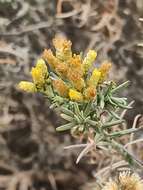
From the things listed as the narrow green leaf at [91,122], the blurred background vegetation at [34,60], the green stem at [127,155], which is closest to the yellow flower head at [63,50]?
the narrow green leaf at [91,122]

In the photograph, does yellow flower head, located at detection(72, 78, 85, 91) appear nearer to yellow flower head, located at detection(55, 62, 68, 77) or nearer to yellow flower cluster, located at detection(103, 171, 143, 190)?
yellow flower head, located at detection(55, 62, 68, 77)

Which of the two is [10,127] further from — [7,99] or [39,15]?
[39,15]

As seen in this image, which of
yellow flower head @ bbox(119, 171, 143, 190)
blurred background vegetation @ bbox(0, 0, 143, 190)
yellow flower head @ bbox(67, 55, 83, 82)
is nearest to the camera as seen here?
yellow flower head @ bbox(67, 55, 83, 82)

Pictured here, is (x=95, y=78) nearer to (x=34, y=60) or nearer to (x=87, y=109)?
(x=87, y=109)

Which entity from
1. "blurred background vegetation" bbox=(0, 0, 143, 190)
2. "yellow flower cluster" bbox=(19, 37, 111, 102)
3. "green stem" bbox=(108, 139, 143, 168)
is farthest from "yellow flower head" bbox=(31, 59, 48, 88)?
"blurred background vegetation" bbox=(0, 0, 143, 190)

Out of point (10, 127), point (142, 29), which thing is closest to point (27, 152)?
point (10, 127)

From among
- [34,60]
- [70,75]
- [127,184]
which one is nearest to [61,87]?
[70,75]
